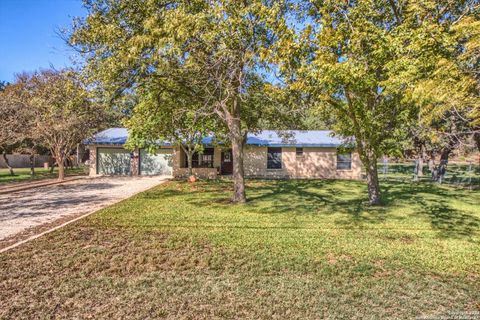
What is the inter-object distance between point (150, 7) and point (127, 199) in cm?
663

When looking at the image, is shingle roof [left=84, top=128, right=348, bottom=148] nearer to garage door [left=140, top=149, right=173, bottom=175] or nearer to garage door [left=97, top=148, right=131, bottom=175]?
garage door [left=97, top=148, right=131, bottom=175]

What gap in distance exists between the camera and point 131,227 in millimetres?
7508

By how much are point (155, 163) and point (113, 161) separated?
9.62 feet

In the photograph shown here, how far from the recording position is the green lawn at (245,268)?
3766mm

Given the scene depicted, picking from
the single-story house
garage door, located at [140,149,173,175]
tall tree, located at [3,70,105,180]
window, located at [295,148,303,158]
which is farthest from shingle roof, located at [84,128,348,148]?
tall tree, located at [3,70,105,180]

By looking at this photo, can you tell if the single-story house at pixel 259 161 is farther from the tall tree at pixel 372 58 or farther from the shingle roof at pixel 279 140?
the tall tree at pixel 372 58

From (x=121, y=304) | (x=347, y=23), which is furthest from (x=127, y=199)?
(x=347, y=23)

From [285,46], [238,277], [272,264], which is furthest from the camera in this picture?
[285,46]

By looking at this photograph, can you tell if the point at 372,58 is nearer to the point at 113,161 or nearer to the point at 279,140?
the point at 279,140

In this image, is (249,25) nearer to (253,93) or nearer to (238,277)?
(253,93)

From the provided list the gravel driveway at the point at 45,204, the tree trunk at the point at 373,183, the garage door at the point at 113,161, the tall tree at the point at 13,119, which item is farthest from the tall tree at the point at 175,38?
the garage door at the point at 113,161

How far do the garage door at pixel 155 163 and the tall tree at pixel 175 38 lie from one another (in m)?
12.9

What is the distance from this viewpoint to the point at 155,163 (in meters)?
22.6

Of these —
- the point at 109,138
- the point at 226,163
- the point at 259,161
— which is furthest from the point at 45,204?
the point at 226,163
